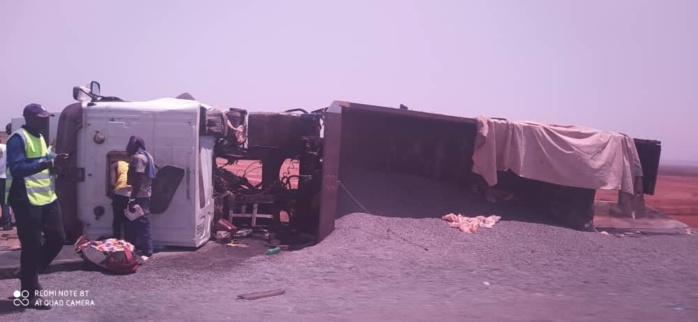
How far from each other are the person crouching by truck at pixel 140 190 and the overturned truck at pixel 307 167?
0.45 meters

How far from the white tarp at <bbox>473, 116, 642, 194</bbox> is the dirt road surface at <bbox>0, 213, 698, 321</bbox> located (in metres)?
1.53

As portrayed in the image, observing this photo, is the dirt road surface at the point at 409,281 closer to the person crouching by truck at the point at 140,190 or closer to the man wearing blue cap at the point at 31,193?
the person crouching by truck at the point at 140,190

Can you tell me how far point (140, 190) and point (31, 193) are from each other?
8.02 feet

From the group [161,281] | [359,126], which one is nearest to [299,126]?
[359,126]

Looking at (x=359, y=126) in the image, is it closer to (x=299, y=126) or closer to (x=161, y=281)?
(x=299, y=126)

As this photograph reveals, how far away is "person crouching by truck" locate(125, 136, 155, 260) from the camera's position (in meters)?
8.17

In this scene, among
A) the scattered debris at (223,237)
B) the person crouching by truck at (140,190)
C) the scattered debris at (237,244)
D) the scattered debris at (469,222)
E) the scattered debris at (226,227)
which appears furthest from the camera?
the scattered debris at (469,222)

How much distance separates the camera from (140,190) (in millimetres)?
8297

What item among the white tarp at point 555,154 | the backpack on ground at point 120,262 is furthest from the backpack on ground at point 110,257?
the white tarp at point 555,154

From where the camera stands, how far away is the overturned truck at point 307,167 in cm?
883

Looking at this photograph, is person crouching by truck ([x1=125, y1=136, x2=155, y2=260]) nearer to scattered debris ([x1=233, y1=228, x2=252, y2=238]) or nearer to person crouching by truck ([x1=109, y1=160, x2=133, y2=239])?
person crouching by truck ([x1=109, y1=160, x2=133, y2=239])

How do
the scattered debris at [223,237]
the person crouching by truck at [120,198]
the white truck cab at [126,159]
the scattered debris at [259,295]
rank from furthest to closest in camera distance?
the scattered debris at [223,237], the white truck cab at [126,159], the person crouching by truck at [120,198], the scattered debris at [259,295]

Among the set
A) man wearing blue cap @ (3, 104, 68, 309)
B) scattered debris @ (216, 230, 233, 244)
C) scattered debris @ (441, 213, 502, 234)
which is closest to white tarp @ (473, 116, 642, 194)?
scattered debris @ (441, 213, 502, 234)

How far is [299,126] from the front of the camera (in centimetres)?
1166
